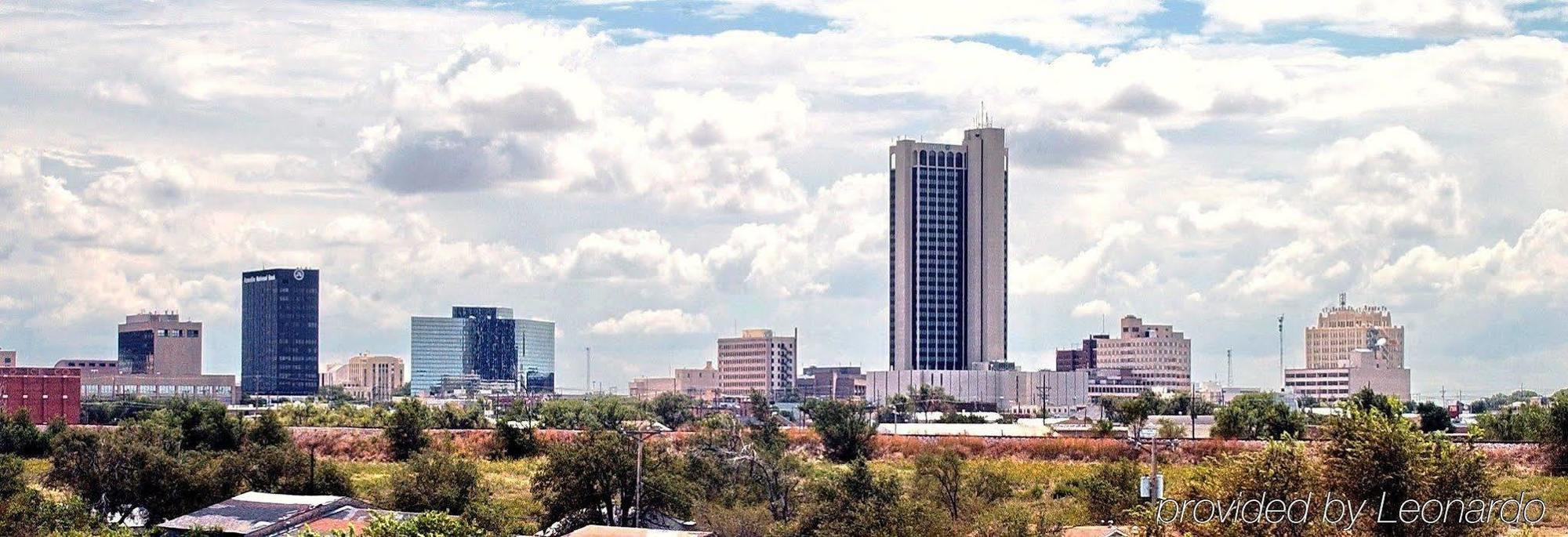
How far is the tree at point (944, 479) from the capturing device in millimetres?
74938

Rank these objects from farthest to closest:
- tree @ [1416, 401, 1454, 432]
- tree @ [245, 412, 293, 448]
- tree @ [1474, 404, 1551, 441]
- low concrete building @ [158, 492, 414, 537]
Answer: tree @ [1416, 401, 1454, 432], tree @ [245, 412, 293, 448], tree @ [1474, 404, 1551, 441], low concrete building @ [158, 492, 414, 537]

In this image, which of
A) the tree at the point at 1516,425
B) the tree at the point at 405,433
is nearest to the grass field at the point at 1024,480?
the tree at the point at 405,433

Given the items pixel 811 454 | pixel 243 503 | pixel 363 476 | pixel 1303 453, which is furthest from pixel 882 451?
pixel 1303 453

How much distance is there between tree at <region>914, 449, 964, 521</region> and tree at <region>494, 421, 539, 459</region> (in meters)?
39.4

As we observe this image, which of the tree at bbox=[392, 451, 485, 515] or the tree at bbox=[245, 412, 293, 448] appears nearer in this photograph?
the tree at bbox=[392, 451, 485, 515]

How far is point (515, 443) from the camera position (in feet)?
375

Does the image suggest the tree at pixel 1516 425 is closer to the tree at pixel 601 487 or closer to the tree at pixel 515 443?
the tree at pixel 601 487

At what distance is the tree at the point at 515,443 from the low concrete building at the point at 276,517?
164 ft

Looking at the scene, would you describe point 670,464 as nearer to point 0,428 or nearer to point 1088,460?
point 1088,460

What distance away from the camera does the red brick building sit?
486 feet

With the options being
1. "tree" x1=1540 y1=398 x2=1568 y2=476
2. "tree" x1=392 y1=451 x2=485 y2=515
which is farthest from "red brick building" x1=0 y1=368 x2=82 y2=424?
"tree" x1=1540 y1=398 x2=1568 y2=476

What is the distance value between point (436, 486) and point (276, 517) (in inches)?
565

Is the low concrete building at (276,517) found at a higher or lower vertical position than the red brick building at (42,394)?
lower

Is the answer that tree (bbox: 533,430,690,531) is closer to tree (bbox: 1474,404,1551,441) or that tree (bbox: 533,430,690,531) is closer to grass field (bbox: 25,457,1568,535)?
grass field (bbox: 25,457,1568,535)
